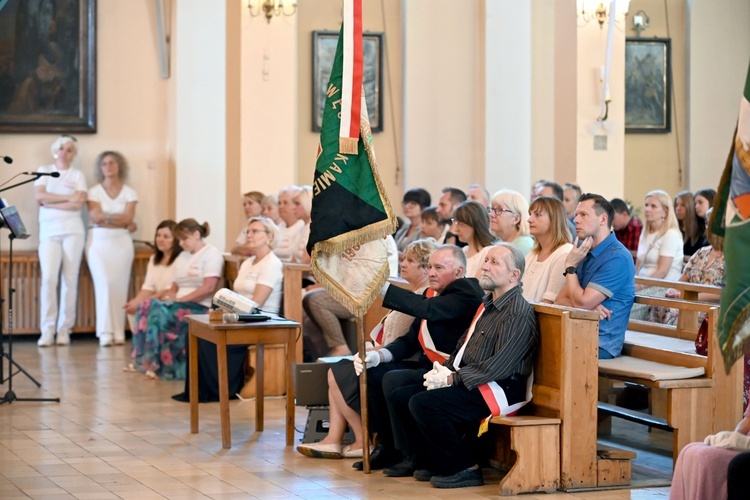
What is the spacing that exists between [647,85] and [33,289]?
7.47 m

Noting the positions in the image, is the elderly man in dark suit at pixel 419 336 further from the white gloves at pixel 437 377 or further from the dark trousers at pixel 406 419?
the white gloves at pixel 437 377

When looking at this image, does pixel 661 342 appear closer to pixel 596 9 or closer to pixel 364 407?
pixel 364 407

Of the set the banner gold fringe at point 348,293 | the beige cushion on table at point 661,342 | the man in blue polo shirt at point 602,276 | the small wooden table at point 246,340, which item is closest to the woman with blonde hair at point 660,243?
the beige cushion on table at point 661,342

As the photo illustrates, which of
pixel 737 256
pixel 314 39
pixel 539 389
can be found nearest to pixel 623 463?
pixel 539 389

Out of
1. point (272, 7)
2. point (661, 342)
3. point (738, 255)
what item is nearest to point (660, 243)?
point (661, 342)

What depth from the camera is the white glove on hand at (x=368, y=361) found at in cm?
606

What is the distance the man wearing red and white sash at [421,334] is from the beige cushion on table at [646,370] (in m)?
0.72

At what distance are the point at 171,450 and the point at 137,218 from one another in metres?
5.90

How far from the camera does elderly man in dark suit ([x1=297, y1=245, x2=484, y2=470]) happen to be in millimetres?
6031

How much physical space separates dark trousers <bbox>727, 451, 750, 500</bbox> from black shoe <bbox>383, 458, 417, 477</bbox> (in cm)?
221

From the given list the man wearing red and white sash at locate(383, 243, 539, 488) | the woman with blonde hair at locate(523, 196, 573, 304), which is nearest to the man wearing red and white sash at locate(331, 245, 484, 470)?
the man wearing red and white sash at locate(383, 243, 539, 488)

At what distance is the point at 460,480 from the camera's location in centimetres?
572

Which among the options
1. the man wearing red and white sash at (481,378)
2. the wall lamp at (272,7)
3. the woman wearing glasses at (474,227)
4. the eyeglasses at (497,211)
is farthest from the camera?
the wall lamp at (272,7)

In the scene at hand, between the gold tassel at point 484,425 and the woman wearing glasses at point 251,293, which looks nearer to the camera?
the gold tassel at point 484,425
